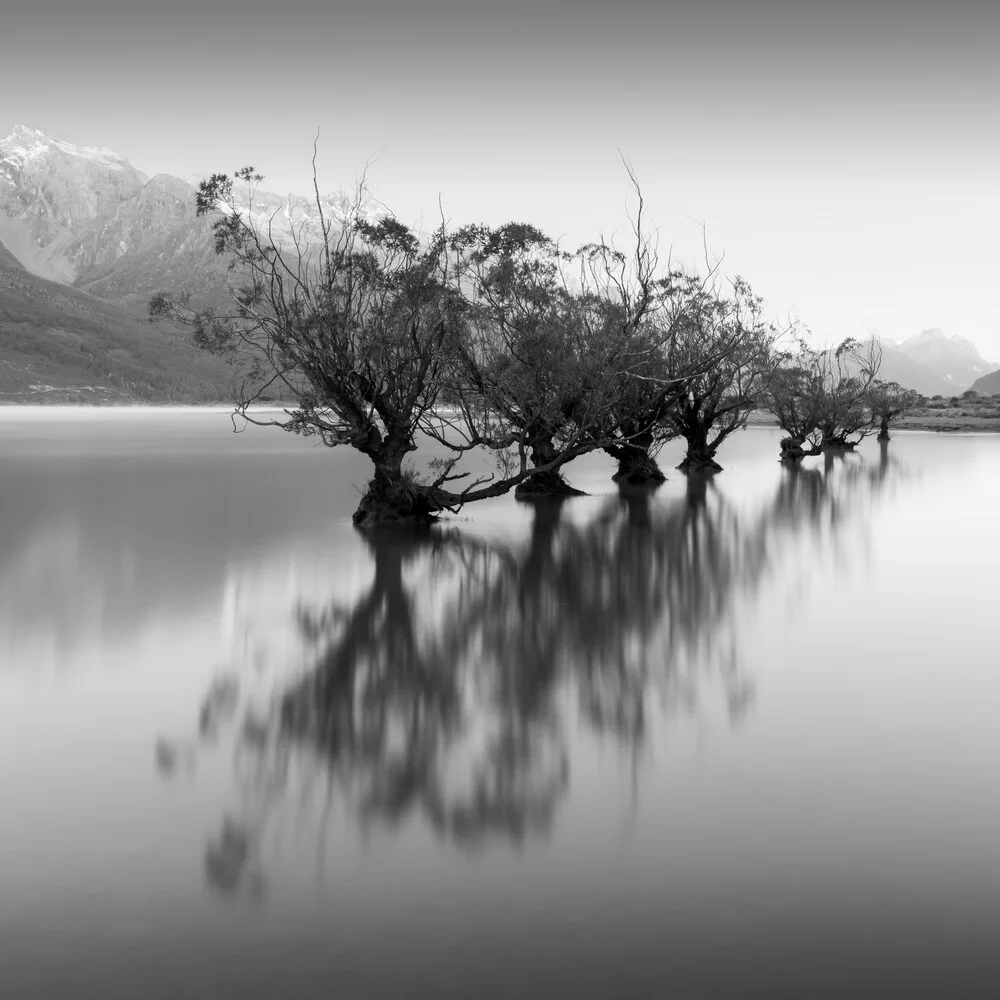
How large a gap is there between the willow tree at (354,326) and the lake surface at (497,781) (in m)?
5.18

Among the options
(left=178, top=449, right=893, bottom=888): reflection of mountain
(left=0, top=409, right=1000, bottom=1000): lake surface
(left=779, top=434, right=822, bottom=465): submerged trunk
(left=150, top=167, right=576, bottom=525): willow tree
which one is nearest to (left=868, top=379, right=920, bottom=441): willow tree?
(left=779, top=434, right=822, bottom=465): submerged trunk

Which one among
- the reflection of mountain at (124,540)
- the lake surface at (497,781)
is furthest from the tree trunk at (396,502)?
the lake surface at (497,781)

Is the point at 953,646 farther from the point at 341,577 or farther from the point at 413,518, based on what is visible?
the point at 413,518

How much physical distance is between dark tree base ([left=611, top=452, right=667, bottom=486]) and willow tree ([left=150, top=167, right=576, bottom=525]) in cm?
1417

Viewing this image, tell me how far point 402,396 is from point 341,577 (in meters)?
6.55

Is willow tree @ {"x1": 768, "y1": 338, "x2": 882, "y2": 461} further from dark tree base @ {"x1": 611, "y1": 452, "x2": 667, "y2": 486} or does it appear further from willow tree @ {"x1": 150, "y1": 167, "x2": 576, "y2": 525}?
willow tree @ {"x1": 150, "y1": 167, "x2": 576, "y2": 525}

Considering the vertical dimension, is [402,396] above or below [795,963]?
above

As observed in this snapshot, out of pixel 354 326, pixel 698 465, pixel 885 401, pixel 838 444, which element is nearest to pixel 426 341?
pixel 354 326

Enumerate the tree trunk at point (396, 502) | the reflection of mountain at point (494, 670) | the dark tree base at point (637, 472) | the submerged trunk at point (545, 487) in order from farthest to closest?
1. the dark tree base at point (637, 472)
2. the submerged trunk at point (545, 487)
3. the tree trunk at point (396, 502)
4. the reflection of mountain at point (494, 670)

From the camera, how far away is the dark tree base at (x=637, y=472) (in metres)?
35.8

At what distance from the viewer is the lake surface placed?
4582 millimetres

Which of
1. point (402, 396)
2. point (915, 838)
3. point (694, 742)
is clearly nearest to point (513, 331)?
point (402, 396)

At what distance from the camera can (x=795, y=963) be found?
4.51m

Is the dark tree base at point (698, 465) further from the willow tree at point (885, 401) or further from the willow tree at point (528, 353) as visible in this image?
the willow tree at point (885, 401)
